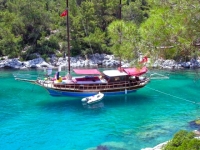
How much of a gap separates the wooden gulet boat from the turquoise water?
0.82 meters

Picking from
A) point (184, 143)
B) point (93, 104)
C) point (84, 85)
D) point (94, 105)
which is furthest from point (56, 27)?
point (184, 143)

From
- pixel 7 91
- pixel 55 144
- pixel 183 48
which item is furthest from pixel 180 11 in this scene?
pixel 7 91

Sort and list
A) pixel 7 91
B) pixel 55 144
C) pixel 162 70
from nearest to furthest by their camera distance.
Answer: pixel 55 144, pixel 7 91, pixel 162 70

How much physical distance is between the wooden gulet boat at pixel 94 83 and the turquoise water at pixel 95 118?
0.82m

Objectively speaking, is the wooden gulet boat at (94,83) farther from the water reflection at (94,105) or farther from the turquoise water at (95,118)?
the water reflection at (94,105)

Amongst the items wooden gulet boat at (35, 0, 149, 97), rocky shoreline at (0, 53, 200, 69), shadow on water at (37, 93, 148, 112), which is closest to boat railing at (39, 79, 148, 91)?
wooden gulet boat at (35, 0, 149, 97)

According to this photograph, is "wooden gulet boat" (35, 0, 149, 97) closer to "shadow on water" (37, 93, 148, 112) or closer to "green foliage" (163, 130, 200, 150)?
"shadow on water" (37, 93, 148, 112)

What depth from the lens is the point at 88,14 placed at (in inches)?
1742

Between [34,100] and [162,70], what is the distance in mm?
20442

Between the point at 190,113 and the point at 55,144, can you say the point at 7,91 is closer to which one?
the point at 55,144

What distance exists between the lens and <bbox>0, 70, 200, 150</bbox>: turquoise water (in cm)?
1597

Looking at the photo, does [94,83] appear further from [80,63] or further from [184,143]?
[80,63]

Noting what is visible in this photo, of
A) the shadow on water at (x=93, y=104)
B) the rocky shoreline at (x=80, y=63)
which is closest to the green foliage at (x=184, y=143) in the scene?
the shadow on water at (x=93, y=104)

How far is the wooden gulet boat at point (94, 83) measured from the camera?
24719mm
